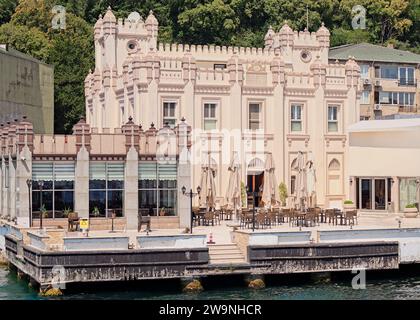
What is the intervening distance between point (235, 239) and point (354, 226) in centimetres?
841

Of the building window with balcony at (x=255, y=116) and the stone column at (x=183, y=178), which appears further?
the building window with balcony at (x=255, y=116)

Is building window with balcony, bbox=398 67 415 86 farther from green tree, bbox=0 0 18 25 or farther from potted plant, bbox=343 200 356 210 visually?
green tree, bbox=0 0 18 25

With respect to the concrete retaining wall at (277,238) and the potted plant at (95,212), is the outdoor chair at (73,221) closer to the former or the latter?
the potted plant at (95,212)

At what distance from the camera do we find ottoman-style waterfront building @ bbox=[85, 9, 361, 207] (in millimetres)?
54625

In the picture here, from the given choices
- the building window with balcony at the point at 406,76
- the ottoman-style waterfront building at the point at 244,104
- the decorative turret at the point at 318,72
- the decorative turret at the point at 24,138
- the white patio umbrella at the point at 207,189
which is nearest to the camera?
the decorative turret at the point at 24,138

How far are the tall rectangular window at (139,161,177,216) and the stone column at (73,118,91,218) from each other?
2.51m

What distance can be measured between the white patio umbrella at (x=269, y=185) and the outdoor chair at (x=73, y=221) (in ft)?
43.7

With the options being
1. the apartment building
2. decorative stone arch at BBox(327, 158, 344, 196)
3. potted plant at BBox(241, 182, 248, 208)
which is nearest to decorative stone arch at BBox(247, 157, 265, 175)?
potted plant at BBox(241, 182, 248, 208)

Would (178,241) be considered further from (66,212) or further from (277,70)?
A: (277,70)

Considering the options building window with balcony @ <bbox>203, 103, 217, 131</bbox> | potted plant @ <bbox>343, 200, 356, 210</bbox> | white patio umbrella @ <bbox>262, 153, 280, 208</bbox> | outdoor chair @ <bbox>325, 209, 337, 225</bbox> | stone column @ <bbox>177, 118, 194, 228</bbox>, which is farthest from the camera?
building window with balcony @ <bbox>203, 103, 217, 131</bbox>

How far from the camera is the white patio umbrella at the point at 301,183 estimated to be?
5144 cm

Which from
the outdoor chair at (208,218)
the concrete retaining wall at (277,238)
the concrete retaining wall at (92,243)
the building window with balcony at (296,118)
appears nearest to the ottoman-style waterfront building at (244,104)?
the building window with balcony at (296,118)

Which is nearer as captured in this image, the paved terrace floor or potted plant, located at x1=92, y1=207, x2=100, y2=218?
the paved terrace floor

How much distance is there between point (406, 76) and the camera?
8312cm
